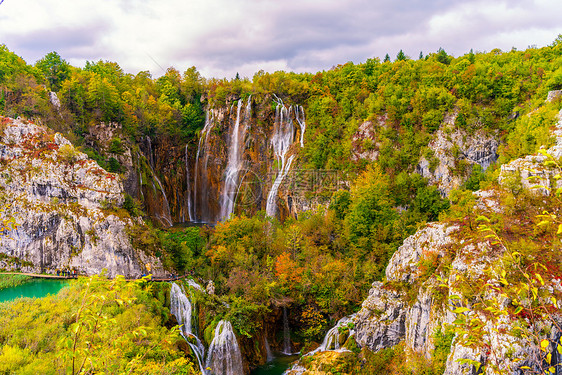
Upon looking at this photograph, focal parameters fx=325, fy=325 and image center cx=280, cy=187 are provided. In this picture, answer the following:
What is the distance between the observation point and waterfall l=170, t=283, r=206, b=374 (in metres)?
17.5

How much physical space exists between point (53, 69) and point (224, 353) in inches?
1294

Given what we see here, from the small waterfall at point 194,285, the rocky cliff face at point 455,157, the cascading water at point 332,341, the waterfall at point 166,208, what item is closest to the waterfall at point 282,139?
the waterfall at point 166,208

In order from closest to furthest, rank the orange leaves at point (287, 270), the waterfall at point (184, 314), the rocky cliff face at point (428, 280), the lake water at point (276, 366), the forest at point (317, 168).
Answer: the rocky cliff face at point (428, 280), the forest at point (317, 168), the waterfall at point (184, 314), the lake water at point (276, 366), the orange leaves at point (287, 270)

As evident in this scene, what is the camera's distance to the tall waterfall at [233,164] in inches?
1410

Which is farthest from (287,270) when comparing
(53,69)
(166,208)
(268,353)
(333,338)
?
(53,69)

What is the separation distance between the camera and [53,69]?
33.0 m

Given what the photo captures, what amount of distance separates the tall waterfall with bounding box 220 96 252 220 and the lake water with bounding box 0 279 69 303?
669 inches

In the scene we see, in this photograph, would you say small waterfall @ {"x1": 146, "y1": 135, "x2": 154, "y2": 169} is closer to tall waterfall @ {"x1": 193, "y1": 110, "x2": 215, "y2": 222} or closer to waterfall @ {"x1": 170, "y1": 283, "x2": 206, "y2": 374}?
tall waterfall @ {"x1": 193, "y1": 110, "x2": 215, "y2": 222}

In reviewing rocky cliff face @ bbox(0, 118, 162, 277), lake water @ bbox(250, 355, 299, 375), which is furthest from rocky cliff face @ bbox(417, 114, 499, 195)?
rocky cliff face @ bbox(0, 118, 162, 277)

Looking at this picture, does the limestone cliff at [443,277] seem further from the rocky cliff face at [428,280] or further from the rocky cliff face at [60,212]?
the rocky cliff face at [60,212]

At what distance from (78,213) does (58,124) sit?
10.2 m

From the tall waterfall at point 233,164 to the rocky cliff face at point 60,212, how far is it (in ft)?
43.2

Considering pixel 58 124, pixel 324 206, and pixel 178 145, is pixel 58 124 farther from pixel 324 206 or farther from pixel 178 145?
pixel 324 206

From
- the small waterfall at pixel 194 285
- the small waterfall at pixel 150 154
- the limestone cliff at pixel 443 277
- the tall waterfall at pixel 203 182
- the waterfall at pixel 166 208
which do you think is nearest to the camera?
the limestone cliff at pixel 443 277
